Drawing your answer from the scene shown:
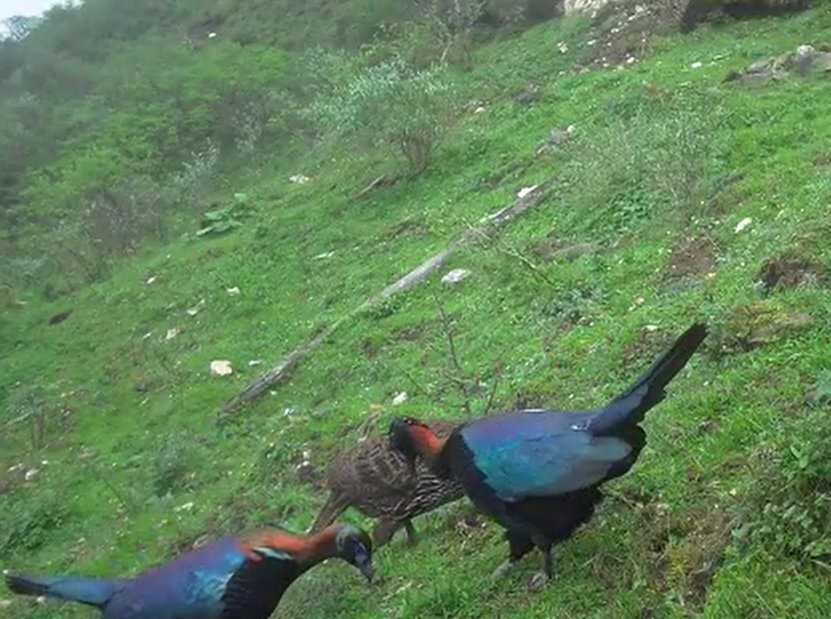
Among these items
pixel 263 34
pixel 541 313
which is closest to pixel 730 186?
pixel 541 313

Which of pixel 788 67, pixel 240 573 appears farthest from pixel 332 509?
pixel 788 67

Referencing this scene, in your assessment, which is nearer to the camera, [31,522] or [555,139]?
[31,522]

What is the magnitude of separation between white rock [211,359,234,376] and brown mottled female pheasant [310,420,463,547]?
7105 millimetres

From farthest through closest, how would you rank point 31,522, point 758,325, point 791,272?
1. point 31,522
2. point 791,272
3. point 758,325

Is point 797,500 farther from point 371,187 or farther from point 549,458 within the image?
point 371,187

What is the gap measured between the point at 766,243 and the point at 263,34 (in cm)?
2737

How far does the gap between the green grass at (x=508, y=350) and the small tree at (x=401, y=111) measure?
41 centimetres

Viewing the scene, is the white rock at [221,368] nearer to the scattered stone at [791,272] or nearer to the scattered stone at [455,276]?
the scattered stone at [455,276]

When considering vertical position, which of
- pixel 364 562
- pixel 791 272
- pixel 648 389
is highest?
pixel 648 389

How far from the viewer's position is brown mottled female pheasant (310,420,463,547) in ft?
17.9

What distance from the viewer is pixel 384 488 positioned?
580 centimetres

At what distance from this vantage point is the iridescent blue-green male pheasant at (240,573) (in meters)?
4.45

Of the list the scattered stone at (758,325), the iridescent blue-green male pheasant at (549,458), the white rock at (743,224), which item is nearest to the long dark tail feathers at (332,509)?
the iridescent blue-green male pheasant at (549,458)

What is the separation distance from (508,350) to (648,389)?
192 inches
